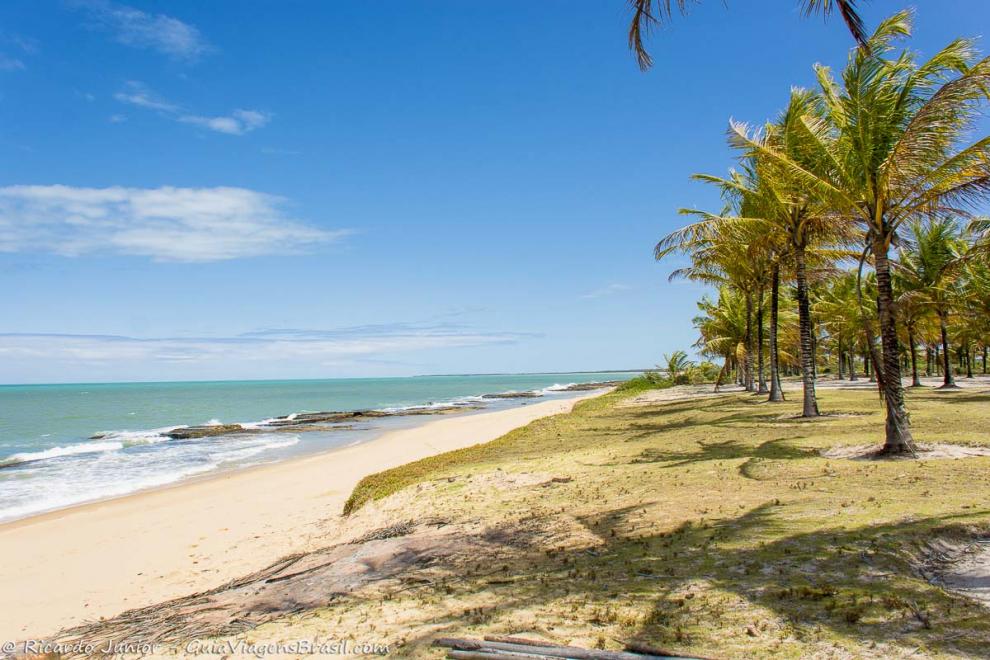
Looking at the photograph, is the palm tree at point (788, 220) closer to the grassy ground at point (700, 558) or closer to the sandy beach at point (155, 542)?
the grassy ground at point (700, 558)

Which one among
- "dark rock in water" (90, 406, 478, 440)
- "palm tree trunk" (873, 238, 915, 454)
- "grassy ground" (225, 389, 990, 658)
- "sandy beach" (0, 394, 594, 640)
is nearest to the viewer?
"grassy ground" (225, 389, 990, 658)

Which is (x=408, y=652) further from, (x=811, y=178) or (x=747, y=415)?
(x=747, y=415)

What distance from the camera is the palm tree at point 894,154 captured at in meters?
9.54

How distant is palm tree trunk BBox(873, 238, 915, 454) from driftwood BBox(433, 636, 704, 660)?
824cm

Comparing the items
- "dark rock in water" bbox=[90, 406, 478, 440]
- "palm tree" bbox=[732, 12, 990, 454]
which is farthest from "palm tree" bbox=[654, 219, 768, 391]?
"dark rock in water" bbox=[90, 406, 478, 440]

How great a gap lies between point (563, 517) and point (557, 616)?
3.24 metres

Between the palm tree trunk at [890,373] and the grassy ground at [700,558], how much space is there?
0.74 m

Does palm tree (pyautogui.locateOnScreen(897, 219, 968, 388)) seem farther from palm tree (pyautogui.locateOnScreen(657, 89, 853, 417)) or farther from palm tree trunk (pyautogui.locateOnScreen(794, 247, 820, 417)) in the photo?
palm tree trunk (pyautogui.locateOnScreen(794, 247, 820, 417))

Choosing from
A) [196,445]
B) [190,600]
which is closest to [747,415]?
[190,600]

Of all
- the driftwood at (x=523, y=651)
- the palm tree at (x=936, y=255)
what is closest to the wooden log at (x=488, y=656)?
the driftwood at (x=523, y=651)

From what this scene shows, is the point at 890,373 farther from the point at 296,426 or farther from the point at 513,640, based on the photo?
the point at 296,426

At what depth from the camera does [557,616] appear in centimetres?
455

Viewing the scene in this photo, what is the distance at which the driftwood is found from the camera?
365 cm

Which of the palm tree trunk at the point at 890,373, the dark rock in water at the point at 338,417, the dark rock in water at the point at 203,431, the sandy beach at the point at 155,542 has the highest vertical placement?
the palm tree trunk at the point at 890,373
